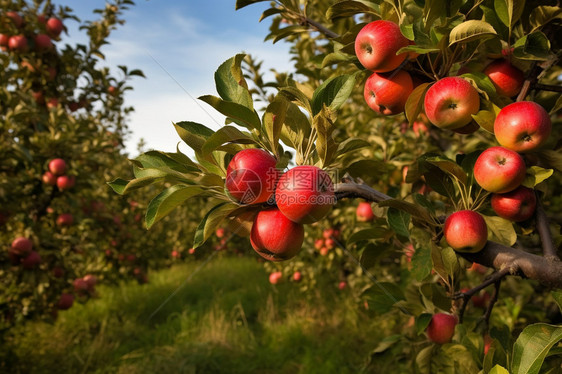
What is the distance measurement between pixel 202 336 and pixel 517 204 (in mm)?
4336

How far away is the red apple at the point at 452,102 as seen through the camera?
89cm

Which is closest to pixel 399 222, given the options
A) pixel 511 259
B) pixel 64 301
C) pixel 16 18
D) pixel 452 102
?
pixel 511 259

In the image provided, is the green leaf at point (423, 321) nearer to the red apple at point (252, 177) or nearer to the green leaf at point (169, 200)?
the red apple at point (252, 177)

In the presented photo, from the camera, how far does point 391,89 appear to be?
978mm

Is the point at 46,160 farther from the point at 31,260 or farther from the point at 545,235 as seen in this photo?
the point at 545,235

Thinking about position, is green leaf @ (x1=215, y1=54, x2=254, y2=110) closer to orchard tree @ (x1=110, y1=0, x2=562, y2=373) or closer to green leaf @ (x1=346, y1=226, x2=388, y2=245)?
orchard tree @ (x1=110, y1=0, x2=562, y2=373)

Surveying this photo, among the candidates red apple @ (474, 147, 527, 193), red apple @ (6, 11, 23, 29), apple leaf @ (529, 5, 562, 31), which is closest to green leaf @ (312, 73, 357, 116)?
red apple @ (474, 147, 527, 193)

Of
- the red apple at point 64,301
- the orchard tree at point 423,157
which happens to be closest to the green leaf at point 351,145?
the orchard tree at point 423,157

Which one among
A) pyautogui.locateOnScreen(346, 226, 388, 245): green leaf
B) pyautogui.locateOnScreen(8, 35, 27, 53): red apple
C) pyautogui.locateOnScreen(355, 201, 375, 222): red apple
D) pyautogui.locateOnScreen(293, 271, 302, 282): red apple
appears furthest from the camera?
pyautogui.locateOnScreen(293, 271, 302, 282): red apple

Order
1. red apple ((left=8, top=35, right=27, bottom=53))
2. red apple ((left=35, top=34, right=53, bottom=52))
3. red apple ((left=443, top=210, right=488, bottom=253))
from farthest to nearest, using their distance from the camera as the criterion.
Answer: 1. red apple ((left=35, top=34, right=53, bottom=52))
2. red apple ((left=8, top=35, right=27, bottom=53))
3. red apple ((left=443, top=210, right=488, bottom=253))

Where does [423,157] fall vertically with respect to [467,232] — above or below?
above

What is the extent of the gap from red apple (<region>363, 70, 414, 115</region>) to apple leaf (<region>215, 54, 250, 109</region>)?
364 mm

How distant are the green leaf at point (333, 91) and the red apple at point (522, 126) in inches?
15.6

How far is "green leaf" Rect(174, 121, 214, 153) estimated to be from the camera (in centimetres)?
88
